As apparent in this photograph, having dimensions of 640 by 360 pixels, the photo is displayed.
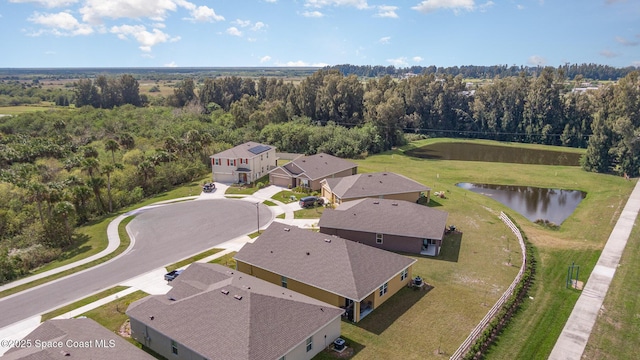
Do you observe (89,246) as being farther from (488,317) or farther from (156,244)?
(488,317)

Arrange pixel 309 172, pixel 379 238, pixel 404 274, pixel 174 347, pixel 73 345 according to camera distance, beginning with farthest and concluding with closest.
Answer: pixel 309 172
pixel 379 238
pixel 404 274
pixel 174 347
pixel 73 345

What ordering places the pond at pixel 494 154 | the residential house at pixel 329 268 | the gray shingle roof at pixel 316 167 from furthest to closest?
the pond at pixel 494 154, the gray shingle roof at pixel 316 167, the residential house at pixel 329 268

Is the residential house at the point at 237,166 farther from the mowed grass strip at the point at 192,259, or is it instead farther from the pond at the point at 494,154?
the pond at the point at 494,154

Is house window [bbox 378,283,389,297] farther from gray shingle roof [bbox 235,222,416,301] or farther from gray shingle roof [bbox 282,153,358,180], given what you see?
gray shingle roof [bbox 282,153,358,180]

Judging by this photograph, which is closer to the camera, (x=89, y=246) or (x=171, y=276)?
(x=171, y=276)

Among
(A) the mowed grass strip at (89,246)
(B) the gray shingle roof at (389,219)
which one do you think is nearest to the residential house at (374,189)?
(B) the gray shingle roof at (389,219)

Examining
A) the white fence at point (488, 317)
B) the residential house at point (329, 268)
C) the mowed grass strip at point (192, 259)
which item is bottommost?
the mowed grass strip at point (192, 259)

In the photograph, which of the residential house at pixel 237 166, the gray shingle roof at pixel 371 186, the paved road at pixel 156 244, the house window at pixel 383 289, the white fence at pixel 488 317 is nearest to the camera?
the white fence at pixel 488 317

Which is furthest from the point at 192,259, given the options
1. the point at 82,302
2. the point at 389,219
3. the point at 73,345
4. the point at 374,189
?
the point at 374,189
